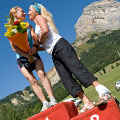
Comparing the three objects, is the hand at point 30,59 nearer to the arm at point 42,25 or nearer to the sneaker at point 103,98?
the arm at point 42,25

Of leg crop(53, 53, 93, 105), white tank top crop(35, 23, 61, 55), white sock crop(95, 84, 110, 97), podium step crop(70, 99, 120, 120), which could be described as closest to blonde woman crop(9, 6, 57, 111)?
white tank top crop(35, 23, 61, 55)

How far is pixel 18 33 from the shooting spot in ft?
17.4

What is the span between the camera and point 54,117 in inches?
178

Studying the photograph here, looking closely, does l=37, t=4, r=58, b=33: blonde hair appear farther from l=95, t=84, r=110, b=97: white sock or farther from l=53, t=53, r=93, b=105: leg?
l=95, t=84, r=110, b=97: white sock

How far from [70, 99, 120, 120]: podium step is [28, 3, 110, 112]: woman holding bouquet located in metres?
0.58

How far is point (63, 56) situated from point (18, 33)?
1.29 m

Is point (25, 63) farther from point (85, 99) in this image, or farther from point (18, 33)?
point (85, 99)

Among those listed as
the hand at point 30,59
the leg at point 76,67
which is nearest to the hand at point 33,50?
the hand at point 30,59

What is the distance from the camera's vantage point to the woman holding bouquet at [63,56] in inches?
182

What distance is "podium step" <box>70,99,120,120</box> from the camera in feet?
12.5

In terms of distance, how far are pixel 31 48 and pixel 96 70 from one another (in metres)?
146

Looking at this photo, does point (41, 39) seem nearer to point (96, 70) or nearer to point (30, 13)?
point (30, 13)

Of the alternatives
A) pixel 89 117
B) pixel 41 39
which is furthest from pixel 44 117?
pixel 41 39

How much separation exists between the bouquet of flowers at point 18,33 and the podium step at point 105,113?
2.39m
